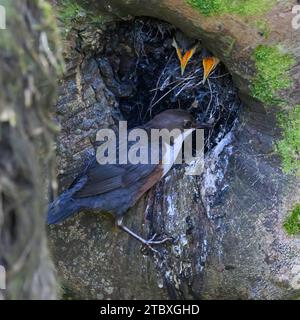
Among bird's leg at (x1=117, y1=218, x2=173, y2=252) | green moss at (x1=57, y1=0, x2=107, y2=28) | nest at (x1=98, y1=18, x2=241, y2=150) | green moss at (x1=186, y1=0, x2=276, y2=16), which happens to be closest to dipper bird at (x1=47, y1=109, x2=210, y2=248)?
bird's leg at (x1=117, y1=218, x2=173, y2=252)

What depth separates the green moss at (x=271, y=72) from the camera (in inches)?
152

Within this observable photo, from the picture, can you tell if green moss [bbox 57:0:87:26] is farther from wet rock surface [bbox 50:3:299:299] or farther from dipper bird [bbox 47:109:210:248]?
dipper bird [bbox 47:109:210:248]

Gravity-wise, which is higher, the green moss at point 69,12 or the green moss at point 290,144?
the green moss at point 69,12

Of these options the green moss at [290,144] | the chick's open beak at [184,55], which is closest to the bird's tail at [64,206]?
the chick's open beak at [184,55]

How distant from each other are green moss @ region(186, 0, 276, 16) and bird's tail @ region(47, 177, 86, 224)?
1.24m

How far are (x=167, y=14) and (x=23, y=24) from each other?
171 centimetres

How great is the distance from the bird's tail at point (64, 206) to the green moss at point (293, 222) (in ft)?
3.88

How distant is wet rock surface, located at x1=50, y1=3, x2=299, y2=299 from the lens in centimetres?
406

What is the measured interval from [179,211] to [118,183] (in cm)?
50

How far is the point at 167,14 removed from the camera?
13.3ft

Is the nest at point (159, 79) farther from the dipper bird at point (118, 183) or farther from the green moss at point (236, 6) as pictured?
the green moss at point (236, 6)

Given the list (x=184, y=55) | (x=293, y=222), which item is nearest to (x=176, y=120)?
(x=184, y=55)

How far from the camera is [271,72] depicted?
3.89 metres

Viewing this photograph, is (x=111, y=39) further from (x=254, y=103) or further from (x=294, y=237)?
(x=294, y=237)
